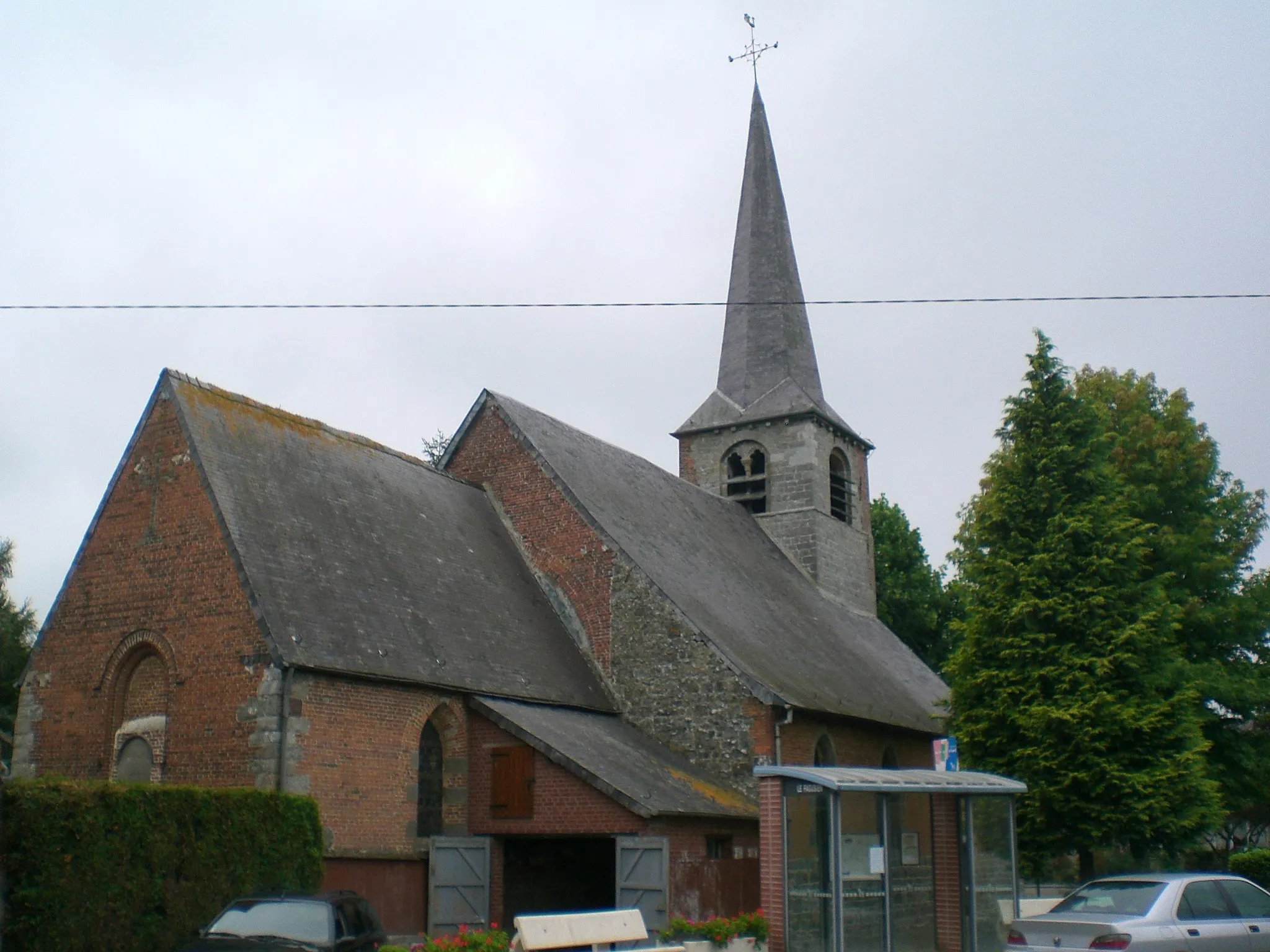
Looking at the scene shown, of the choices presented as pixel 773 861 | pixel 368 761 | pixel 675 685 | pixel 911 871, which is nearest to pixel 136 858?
pixel 368 761

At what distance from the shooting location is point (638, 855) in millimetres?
16656

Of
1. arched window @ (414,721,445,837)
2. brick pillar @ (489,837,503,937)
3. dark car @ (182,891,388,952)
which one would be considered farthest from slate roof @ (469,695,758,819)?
dark car @ (182,891,388,952)

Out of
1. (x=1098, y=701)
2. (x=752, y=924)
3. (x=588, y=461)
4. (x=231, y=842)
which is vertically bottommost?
(x=752, y=924)

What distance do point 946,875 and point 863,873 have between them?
2.07m

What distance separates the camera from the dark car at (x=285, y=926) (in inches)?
438

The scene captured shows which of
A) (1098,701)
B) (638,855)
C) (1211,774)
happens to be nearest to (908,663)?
(1211,774)

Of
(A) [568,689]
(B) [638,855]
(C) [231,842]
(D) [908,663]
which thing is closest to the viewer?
(C) [231,842]

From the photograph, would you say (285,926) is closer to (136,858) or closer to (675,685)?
(136,858)

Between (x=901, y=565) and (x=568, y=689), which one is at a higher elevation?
(x=901, y=565)

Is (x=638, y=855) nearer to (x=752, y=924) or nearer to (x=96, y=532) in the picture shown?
(x=752, y=924)

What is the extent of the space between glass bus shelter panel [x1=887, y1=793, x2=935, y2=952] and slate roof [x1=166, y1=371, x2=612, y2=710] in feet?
20.7

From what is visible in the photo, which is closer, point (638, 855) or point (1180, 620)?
point (638, 855)

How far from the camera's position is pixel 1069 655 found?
807 inches

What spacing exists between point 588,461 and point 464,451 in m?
2.56
